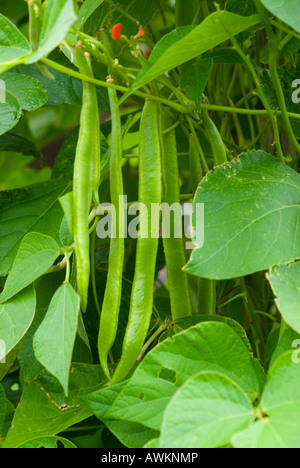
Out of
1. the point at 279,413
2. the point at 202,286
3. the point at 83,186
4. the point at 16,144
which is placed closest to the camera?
the point at 279,413

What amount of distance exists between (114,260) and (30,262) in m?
0.09

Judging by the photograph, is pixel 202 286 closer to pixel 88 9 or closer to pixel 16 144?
pixel 88 9

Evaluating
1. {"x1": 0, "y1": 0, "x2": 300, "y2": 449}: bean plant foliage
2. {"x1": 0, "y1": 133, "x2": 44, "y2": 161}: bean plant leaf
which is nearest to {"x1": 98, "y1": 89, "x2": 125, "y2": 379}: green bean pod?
{"x1": 0, "y1": 0, "x2": 300, "y2": 449}: bean plant foliage

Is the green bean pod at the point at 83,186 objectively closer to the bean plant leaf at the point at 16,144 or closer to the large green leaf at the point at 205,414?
the large green leaf at the point at 205,414

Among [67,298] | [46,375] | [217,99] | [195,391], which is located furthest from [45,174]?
[195,391]

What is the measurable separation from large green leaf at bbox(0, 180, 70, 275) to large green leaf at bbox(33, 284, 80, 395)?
195mm

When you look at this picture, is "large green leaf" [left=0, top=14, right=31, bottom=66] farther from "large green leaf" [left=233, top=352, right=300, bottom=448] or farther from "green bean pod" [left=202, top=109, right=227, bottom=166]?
"large green leaf" [left=233, top=352, right=300, bottom=448]

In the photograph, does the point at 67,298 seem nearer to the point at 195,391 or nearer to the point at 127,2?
the point at 195,391

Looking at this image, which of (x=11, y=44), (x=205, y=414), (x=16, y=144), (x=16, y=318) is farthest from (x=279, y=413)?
(x=16, y=144)

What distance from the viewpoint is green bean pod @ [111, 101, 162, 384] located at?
55 cm

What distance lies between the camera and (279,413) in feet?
1.32

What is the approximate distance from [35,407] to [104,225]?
0.24 m

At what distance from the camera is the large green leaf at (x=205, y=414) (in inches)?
15.3

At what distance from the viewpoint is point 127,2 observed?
764 mm
